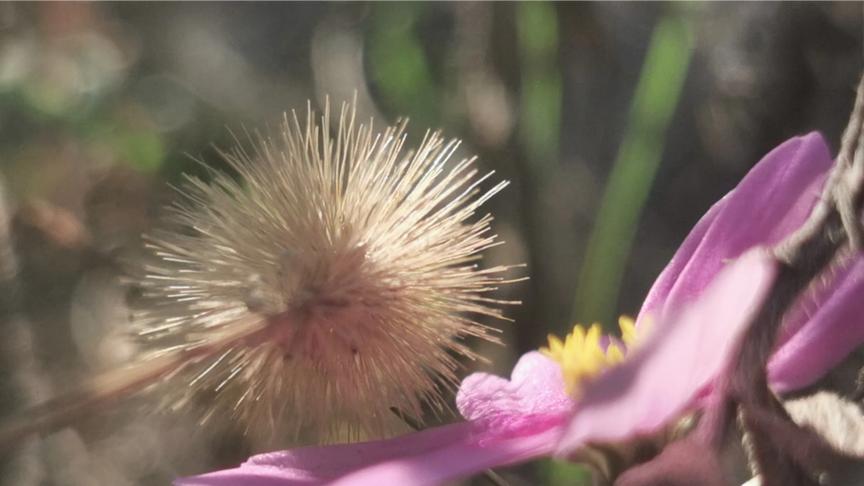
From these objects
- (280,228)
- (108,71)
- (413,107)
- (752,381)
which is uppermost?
(108,71)

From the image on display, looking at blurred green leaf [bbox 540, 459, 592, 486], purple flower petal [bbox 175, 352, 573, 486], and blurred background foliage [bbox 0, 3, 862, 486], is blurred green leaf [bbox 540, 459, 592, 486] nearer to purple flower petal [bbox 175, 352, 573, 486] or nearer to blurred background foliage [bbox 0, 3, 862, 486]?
blurred background foliage [bbox 0, 3, 862, 486]

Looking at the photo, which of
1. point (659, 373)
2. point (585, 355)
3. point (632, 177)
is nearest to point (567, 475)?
point (632, 177)

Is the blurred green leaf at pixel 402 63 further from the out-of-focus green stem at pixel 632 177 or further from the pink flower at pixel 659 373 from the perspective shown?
the pink flower at pixel 659 373

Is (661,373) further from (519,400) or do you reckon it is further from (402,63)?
(402,63)

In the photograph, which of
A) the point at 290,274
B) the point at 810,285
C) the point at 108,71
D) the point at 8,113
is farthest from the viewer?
the point at 108,71

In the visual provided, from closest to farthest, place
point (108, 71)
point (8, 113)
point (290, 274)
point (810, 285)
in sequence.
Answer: point (810, 285), point (290, 274), point (8, 113), point (108, 71)

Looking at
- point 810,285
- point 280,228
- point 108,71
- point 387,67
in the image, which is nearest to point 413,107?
point 387,67

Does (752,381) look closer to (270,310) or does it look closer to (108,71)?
(270,310)

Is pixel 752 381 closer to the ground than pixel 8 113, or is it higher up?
closer to the ground
